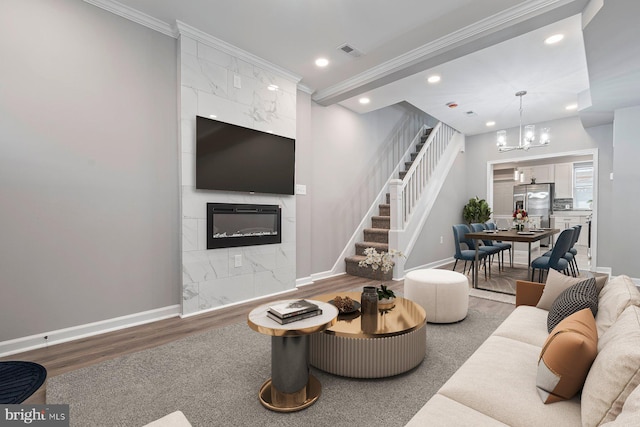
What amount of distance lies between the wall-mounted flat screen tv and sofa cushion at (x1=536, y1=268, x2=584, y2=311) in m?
3.01

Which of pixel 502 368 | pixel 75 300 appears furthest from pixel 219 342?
pixel 502 368

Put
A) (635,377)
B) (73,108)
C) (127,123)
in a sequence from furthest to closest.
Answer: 1. (127,123)
2. (73,108)
3. (635,377)

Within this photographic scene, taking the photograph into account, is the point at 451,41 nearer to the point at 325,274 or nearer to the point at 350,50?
the point at 350,50

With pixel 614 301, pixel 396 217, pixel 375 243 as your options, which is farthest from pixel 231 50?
pixel 614 301

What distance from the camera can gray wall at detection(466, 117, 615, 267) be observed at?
220 inches

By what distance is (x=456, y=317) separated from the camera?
3010 mm

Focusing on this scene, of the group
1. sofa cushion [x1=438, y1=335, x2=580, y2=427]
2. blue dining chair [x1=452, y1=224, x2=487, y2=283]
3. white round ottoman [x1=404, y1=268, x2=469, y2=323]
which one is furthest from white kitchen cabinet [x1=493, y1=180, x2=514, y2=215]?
sofa cushion [x1=438, y1=335, x2=580, y2=427]

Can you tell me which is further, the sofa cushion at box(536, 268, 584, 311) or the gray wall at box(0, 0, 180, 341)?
the gray wall at box(0, 0, 180, 341)

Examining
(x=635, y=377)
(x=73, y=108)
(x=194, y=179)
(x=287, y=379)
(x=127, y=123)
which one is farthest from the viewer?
(x=194, y=179)

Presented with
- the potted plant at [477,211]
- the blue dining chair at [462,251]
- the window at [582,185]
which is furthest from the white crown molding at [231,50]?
the window at [582,185]

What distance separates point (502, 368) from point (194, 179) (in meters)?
Answer: 3.14

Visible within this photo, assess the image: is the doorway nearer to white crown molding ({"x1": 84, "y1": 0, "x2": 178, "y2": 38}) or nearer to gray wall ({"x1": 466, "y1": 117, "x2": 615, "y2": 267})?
gray wall ({"x1": 466, "y1": 117, "x2": 615, "y2": 267})

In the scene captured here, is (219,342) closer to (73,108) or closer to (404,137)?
(73,108)

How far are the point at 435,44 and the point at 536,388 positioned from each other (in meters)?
3.45
